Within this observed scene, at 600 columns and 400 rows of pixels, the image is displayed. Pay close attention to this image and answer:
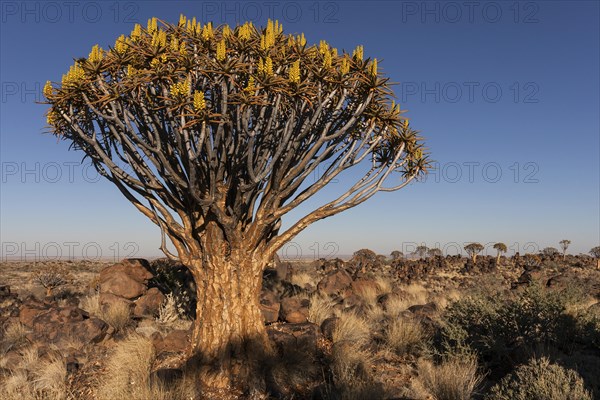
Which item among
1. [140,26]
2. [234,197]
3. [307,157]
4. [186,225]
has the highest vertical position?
[140,26]

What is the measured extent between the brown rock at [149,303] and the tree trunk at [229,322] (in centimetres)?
474

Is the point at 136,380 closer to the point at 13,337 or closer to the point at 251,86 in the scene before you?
the point at 251,86

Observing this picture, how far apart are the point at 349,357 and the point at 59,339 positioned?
584 centimetres

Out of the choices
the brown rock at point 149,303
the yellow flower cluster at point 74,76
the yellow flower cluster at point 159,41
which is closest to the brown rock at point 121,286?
the brown rock at point 149,303

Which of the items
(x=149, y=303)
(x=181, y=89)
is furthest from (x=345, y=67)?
(x=149, y=303)

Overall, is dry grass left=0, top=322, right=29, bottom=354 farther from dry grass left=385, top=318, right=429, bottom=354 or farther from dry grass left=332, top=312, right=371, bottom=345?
dry grass left=385, top=318, right=429, bottom=354

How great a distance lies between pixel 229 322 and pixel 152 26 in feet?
15.6

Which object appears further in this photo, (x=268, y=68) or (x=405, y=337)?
(x=405, y=337)

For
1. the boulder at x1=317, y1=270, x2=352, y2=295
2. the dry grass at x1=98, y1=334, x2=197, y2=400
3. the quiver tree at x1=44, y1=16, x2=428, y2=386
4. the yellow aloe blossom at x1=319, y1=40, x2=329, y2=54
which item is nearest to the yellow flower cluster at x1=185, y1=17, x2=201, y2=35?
the quiver tree at x1=44, y1=16, x2=428, y2=386

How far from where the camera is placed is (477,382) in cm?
605

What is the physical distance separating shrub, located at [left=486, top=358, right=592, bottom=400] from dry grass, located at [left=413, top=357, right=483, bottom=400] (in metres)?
0.49

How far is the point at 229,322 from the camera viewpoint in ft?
21.4

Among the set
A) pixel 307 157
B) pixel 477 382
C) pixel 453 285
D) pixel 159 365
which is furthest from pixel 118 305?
pixel 453 285

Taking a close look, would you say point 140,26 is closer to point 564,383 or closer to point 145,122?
point 145,122
